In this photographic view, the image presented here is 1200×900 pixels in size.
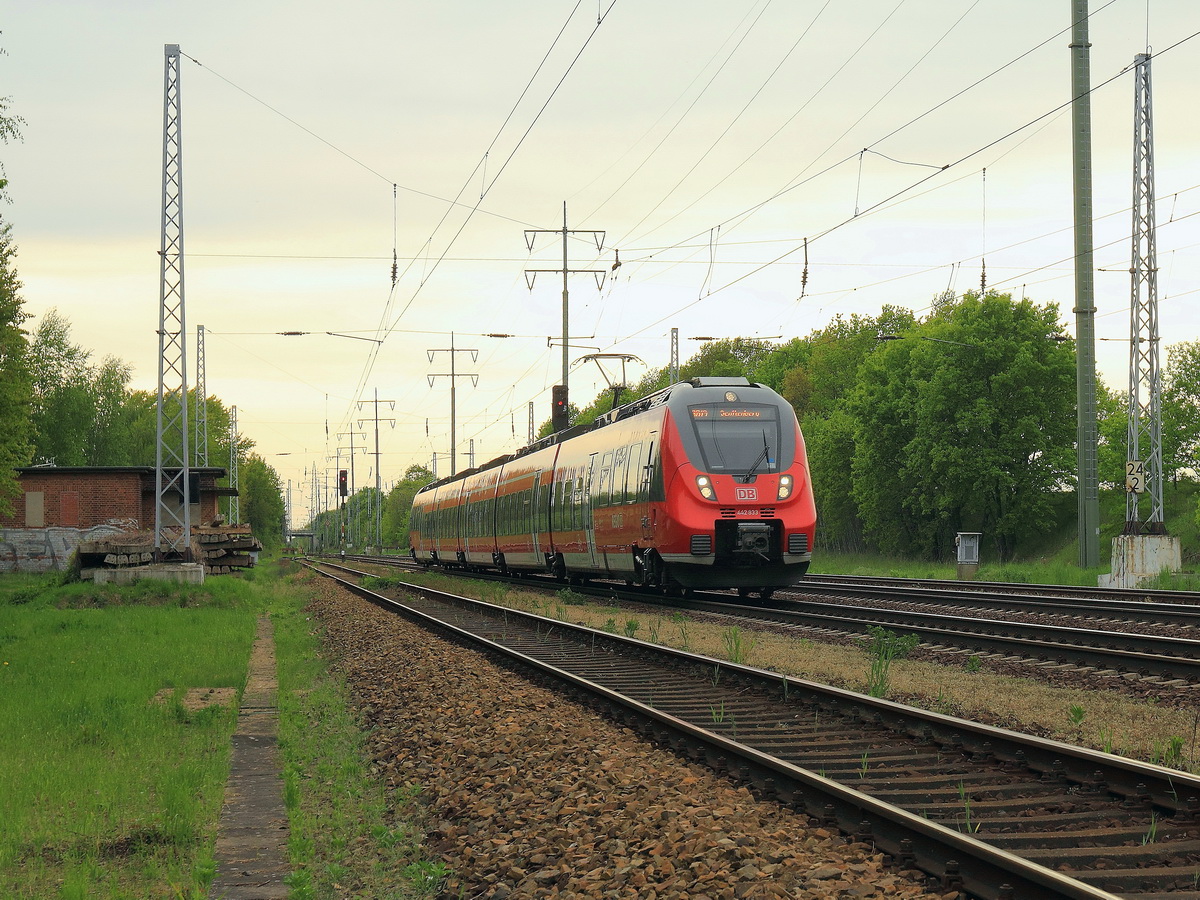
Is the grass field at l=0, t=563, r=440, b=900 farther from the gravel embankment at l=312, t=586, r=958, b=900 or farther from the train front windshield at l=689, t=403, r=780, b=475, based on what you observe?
the train front windshield at l=689, t=403, r=780, b=475

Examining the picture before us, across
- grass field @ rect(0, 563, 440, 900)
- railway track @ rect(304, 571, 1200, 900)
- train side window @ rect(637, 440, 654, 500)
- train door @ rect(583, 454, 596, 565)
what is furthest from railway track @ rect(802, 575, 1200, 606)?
grass field @ rect(0, 563, 440, 900)

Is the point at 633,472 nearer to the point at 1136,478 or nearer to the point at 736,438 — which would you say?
the point at 736,438

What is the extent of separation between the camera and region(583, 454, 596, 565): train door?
996 inches

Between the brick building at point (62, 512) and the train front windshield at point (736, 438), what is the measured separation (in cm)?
2790

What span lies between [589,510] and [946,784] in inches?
737

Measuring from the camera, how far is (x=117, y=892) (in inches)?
224

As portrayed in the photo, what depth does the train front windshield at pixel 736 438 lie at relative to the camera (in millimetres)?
20312

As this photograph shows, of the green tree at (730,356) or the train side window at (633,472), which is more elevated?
the green tree at (730,356)

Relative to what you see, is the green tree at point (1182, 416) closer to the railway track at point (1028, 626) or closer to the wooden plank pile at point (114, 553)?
the railway track at point (1028, 626)

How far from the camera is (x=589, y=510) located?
2547 cm

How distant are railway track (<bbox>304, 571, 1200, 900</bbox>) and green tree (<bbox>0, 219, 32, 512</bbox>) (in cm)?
3006

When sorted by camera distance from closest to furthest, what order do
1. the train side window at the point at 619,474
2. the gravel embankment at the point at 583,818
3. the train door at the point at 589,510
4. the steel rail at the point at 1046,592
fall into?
the gravel embankment at the point at 583,818, the steel rail at the point at 1046,592, the train side window at the point at 619,474, the train door at the point at 589,510

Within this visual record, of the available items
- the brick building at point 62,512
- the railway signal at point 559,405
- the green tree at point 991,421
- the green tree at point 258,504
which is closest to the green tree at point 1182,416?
the green tree at point 991,421

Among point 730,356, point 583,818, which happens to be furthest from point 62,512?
point 730,356
